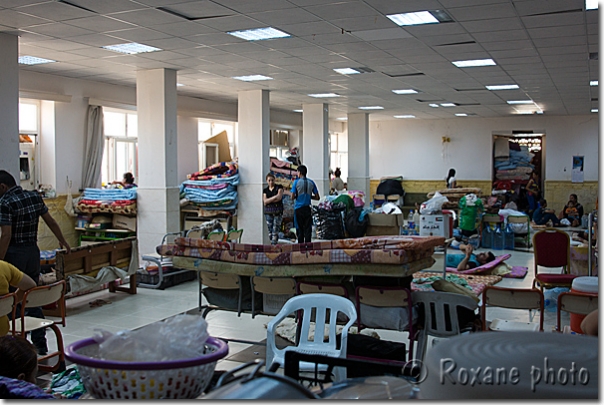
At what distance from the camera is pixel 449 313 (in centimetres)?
456

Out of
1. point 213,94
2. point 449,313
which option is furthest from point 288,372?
point 213,94

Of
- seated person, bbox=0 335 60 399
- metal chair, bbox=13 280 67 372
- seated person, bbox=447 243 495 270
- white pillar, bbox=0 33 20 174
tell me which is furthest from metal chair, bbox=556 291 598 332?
white pillar, bbox=0 33 20 174

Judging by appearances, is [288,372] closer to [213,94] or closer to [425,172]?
[213,94]

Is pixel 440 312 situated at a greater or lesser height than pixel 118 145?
lesser

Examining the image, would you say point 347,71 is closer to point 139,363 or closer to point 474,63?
point 474,63

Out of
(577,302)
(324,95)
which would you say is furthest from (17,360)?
(324,95)

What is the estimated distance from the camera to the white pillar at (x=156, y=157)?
34.1 ft

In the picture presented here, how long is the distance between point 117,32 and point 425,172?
1576cm

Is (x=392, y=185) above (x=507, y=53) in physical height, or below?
below

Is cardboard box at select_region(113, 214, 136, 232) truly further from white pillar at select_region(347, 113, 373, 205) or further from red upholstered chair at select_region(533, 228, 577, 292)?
white pillar at select_region(347, 113, 373, 205)

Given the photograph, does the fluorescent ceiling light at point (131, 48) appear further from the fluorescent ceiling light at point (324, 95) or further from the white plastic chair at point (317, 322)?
the fluorescent ceiling light at point (324, 95)

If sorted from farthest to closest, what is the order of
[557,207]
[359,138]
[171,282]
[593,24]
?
[557,207] → [359,138] → [171,282] → [593,24]

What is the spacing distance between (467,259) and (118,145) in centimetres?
787

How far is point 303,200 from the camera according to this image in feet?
36.9
